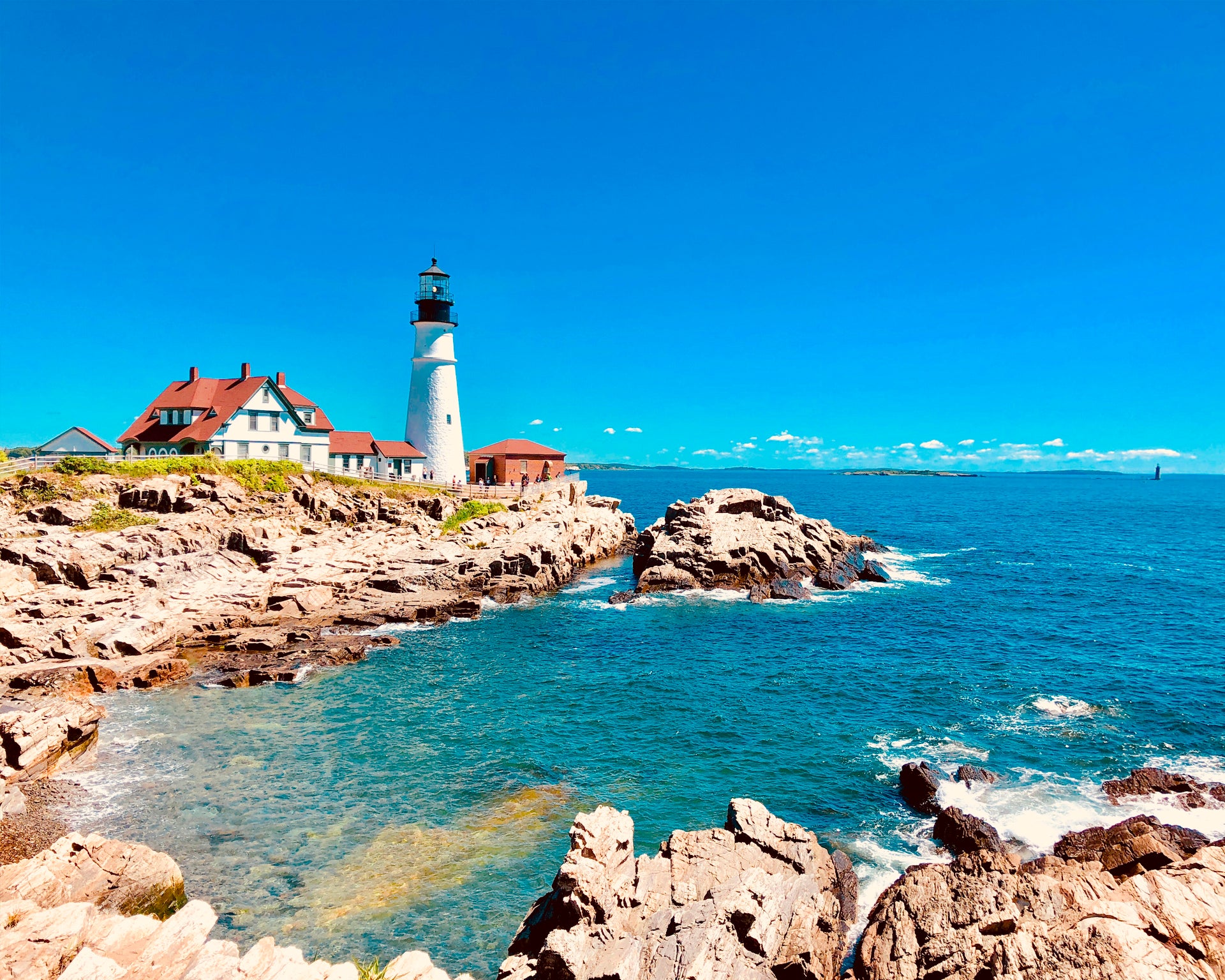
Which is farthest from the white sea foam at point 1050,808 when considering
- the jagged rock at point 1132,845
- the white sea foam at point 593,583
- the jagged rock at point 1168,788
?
the white sea foam at point 593,583

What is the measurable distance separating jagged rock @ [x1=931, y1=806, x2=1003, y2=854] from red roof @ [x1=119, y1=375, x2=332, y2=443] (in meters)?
55.1

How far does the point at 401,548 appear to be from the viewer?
44250 millimetres

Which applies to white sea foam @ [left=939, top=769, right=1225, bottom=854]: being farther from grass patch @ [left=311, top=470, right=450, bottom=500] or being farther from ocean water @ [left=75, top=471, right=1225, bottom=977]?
grass patch @ [left=311, top=470, right=450, bottom=500]

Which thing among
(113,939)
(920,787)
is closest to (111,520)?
(113,939)

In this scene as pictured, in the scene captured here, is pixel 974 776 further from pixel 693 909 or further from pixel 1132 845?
pixel 693 909

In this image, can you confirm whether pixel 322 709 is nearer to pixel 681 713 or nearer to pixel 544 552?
pixel 681 713

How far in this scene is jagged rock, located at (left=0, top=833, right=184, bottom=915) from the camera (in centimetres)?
1225

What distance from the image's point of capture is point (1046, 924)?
35.1 ft

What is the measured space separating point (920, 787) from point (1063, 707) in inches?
393

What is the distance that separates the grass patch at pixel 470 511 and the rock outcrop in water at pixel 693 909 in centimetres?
3964

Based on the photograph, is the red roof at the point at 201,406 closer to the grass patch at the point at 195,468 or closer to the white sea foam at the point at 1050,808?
the grass patch at the point at 195,468

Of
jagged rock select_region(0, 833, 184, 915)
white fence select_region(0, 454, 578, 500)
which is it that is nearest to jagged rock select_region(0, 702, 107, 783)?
jagged rock select_region(0, 833, 184, 915)

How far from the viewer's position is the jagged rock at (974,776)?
63.7 feet

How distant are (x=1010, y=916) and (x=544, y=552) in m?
38.2
